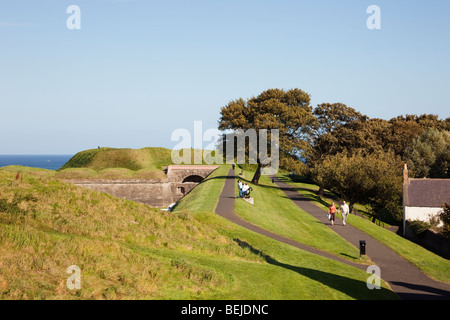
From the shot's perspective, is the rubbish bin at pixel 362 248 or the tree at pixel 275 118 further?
the tree at pixel 275 118

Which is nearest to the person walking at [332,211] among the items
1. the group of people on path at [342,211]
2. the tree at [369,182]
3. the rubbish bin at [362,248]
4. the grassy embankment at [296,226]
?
the group of people on path at [342,211]

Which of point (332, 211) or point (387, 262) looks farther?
point (332, 211)

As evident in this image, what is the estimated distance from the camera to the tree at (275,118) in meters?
52.5

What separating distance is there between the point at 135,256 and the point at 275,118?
41259 mm

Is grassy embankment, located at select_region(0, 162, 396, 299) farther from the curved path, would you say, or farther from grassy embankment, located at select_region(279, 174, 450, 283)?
grassy embankment, located at select_region(279, 174, 450, 283)

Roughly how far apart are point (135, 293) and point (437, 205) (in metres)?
40.2

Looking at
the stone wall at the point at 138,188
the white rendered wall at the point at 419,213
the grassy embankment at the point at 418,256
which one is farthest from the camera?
the stone wall at the point at 138,188

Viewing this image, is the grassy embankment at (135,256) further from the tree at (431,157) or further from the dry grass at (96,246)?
the tree at (431,157)

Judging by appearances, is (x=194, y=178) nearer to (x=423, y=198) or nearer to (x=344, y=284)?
(x=423, y=198)

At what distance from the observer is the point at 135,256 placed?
570 inches

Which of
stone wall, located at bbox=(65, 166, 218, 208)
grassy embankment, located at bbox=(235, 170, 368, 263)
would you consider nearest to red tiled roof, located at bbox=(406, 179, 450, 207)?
grassy embankment, located at bbox=(235, 170, 368, 263)

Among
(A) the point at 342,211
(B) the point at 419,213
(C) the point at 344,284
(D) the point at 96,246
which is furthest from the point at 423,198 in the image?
(D) the point at 96,246

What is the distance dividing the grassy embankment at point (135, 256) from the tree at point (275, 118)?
2817cm
